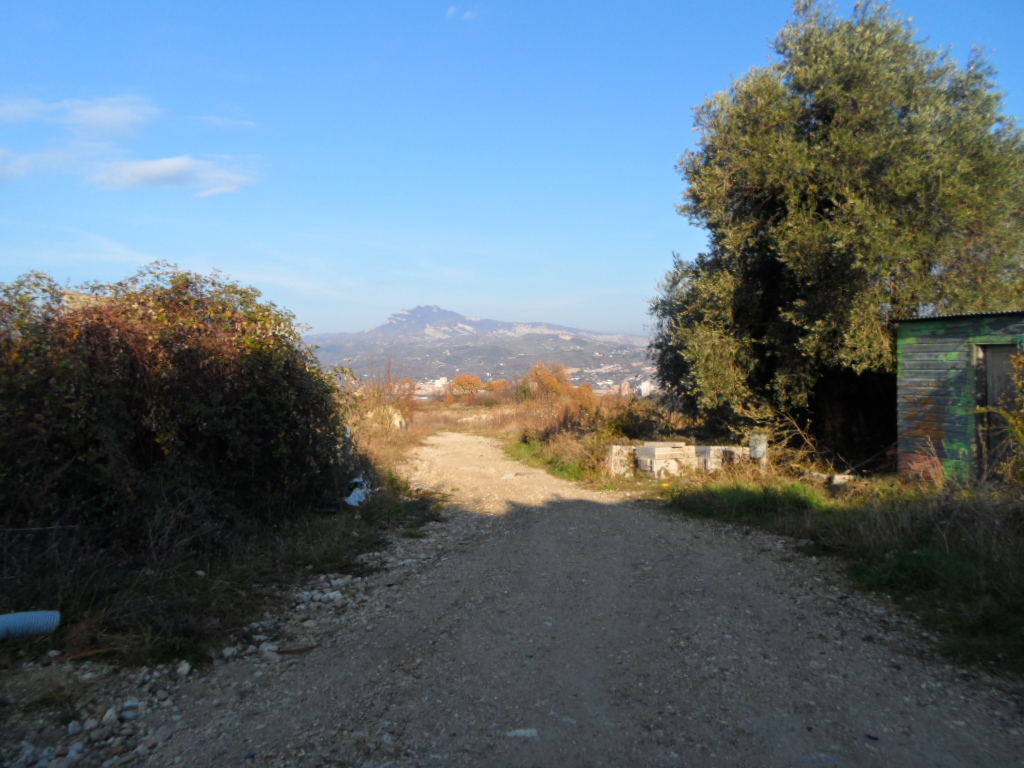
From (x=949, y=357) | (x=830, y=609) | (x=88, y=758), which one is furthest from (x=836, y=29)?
(x=88, y=758)

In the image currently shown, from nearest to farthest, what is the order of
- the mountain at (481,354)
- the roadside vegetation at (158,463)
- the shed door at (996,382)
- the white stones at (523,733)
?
the white stones at (523,733) < the roadside vegetation at (158,463) < the shed door at (996,382) < the mountain at (481,354)

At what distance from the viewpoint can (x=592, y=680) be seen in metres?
4.13

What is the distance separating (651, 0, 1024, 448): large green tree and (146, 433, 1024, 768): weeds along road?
6.16 m

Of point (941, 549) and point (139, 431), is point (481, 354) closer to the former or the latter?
point (139, 431)

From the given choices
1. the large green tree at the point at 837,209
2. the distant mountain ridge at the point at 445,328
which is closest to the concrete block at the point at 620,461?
the large green tree at the point at 837,209

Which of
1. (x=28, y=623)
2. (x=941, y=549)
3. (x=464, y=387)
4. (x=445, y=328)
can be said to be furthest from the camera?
(x=445, y=328)

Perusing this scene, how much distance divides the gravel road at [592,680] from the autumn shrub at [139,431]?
153 centimetres

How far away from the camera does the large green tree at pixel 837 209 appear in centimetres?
1099

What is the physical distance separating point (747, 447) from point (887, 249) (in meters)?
4.18

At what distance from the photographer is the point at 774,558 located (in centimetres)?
704

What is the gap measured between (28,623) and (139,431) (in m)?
2.64

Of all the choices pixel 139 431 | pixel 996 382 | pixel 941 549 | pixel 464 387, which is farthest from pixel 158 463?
pixel 464 387

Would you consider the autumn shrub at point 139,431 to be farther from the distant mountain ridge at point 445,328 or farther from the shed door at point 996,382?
the distant mountain ridge at point 445,328

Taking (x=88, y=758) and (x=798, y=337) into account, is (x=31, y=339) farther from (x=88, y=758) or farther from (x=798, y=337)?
(x=798, y=337)
